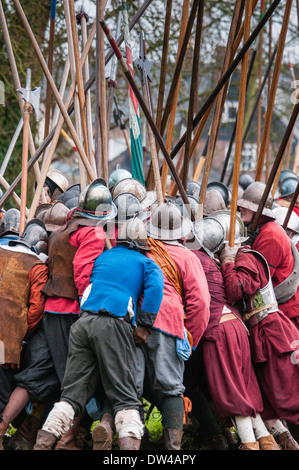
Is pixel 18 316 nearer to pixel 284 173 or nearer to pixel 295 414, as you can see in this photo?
pixel 295 414

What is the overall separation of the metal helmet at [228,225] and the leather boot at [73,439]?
1955mm

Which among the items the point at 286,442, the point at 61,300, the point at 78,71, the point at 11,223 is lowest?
the point at 286,442

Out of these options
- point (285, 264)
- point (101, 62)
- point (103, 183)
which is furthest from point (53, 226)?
point (285, 264)

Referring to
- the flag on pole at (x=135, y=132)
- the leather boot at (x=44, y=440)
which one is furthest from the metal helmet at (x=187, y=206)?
the leather boot at (x=44, y=440)

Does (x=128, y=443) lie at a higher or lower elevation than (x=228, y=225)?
lower

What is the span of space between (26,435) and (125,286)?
1.41 m

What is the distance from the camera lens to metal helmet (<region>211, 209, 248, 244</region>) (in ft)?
17.7

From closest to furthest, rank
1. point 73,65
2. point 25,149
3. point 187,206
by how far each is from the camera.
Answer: point 187,206 → point 73,65 → point 25,149

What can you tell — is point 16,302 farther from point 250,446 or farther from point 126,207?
point 250,446

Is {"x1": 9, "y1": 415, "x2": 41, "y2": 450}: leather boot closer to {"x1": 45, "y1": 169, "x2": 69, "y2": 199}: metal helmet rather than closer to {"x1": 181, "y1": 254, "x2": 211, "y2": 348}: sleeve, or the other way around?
{"x1": 181, "y1": 254, "x2": 211, "y2": 348}: sleeve

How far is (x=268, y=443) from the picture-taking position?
4582mm

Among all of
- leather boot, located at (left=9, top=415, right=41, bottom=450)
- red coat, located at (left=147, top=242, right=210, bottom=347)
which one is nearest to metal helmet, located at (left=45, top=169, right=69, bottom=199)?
red coat, located at (left=147, top=242, right=210, bottom=347)

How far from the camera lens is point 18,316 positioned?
4.64 m

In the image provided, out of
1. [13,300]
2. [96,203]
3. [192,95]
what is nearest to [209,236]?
[96,203]
